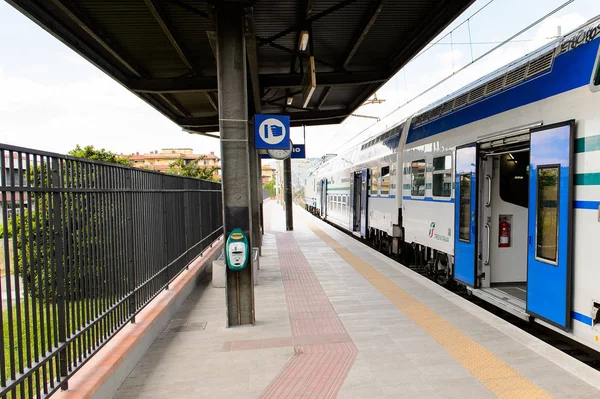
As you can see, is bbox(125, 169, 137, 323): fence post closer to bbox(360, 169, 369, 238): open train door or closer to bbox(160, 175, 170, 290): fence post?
bbox(160, 175, 170, 290): fence post

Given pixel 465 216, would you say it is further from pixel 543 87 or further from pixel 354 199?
pixel 354 199

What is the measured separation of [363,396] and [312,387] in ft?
1.53

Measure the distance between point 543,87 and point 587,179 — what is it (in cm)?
137

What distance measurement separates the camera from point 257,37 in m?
8.09

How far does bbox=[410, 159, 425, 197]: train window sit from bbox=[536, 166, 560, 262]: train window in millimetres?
3743

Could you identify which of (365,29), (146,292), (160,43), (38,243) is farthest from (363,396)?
(160,43)

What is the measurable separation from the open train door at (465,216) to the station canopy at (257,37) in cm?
226

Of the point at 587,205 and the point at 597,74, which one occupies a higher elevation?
the point at 597,74

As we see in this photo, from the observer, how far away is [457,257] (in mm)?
6988

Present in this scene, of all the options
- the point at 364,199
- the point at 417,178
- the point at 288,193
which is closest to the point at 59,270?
the point at 417,178

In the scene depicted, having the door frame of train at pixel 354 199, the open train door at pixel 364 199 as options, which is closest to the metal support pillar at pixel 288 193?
the door frame of train at pixel 354 199

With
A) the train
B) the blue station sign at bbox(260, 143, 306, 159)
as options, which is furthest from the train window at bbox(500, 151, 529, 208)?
the blue station sign at bbox(260, 143, 306, 159)

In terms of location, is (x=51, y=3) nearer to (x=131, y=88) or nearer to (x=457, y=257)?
(x=131, y=88)

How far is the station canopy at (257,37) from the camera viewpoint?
665 centimetres
